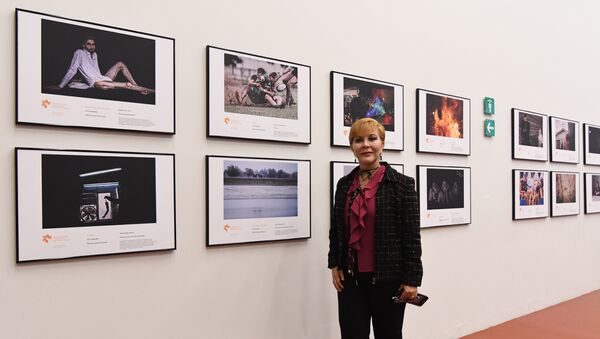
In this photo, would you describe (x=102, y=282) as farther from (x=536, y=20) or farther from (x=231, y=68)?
(x=536, y=20)

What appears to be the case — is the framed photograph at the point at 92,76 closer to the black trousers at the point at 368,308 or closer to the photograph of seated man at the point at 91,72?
the photograph of seated man at the point at 91,72

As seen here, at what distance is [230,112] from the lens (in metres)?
2.68

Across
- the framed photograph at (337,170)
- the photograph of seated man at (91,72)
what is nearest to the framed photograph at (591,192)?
the framed photograph at (337,170)

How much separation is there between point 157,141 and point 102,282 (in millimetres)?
754

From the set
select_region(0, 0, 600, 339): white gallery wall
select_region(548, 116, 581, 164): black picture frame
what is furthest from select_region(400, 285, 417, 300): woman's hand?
select_region(548, 116, 581, 164): black picture frame

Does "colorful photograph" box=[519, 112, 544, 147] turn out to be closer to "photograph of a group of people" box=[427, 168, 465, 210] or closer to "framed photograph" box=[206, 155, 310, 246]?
"photograph of a group of people" box=[427, 168, 465, 210]

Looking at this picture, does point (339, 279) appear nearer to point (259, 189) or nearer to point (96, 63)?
point (259, 189)

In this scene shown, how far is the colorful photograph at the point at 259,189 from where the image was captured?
269 centimetres

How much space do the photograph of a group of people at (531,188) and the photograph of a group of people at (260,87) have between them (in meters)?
2.71

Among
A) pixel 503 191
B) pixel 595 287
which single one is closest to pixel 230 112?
pixel 503 191

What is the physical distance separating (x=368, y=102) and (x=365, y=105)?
4 centimetres

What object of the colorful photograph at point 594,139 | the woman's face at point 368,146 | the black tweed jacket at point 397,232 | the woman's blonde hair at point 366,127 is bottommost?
the black tweed jacket at point 397,232

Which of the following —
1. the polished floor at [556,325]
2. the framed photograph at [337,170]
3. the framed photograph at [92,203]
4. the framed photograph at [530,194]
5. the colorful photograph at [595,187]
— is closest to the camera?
the framed photograph at [92,203]

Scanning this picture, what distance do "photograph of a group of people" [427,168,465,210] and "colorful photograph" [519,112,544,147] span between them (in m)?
1.05
